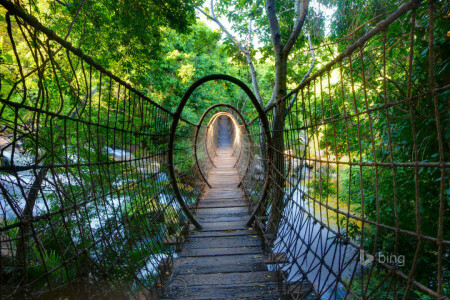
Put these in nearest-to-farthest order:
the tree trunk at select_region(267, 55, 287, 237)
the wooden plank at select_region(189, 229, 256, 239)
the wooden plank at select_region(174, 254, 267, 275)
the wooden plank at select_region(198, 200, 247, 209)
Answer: the wooden plank at select_region(174, 254, 267, 275), the tree trunk at select_region(267, 55, 287, 237), the wooden plank at select_region(189, 229, 256, 239), the wooden plank at select_region(198, 200, 247, 209)

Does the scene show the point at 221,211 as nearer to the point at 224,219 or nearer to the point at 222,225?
the point at 224,219

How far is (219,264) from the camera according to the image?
6.21ft

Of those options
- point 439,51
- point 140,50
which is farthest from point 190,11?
point 439,51

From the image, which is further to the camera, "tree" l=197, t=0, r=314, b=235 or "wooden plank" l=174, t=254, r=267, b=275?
"tree" l=197, t=0, r=314, b=235

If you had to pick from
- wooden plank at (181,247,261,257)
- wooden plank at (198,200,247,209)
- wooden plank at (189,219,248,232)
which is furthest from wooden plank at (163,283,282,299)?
wooden plank at (198,200,247,209)

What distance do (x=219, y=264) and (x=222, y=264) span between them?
23mm

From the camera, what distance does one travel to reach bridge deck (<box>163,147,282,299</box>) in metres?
1.54

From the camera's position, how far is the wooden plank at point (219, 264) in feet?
5.90

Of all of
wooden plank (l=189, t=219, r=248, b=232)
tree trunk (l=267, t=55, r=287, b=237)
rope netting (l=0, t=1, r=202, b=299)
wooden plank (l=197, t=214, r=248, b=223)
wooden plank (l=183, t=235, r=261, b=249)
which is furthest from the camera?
wooden plank (l=197, t=214, r=248, b=223)

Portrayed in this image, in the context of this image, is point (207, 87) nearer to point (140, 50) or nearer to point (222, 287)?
point (140, 50)

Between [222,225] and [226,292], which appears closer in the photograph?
[226,292]

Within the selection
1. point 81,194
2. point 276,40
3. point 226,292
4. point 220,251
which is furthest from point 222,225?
point 276,40

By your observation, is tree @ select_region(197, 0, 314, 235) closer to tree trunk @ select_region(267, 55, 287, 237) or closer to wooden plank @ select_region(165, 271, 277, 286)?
tree trunk @ select_region(267, 55, 287, 237)

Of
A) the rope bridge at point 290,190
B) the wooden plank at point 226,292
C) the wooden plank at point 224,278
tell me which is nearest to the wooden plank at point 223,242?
the rope bridge at point 290,190
